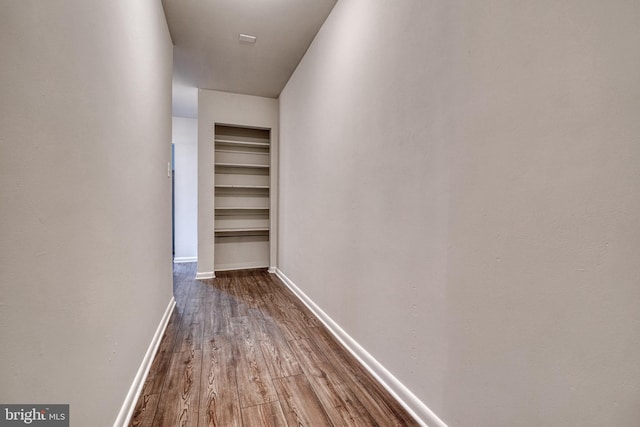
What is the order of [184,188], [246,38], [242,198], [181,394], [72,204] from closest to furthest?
[72,204]
[181,394]
[246,38]
[242,198]
[184,188]

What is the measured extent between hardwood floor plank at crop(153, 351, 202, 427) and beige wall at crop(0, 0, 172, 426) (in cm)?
21

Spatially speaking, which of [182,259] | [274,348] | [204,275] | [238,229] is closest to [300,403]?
[274,348]

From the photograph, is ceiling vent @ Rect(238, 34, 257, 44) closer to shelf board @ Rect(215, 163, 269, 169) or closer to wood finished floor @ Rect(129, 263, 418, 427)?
shelf board @ Rect(215, 163, 269, 169)

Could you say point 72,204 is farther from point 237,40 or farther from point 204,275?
point 204,275

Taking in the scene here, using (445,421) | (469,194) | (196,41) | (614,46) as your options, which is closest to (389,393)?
(445,421)

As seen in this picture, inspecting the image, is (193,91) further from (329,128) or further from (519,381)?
(519,381)

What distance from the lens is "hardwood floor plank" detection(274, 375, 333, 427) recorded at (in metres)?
1.40

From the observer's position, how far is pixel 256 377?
1.76 meters

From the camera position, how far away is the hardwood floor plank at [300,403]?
140 cm

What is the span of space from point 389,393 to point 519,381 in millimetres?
834

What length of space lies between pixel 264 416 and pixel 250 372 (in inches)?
16.0

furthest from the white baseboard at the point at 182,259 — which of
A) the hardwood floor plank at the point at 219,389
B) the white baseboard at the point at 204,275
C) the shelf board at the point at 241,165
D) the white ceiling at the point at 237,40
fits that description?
the hardwood floor plank at the point at 219,389

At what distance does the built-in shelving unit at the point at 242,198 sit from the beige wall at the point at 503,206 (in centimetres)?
294

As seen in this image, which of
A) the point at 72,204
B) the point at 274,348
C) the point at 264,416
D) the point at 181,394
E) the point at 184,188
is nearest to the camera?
the point at 72,204
